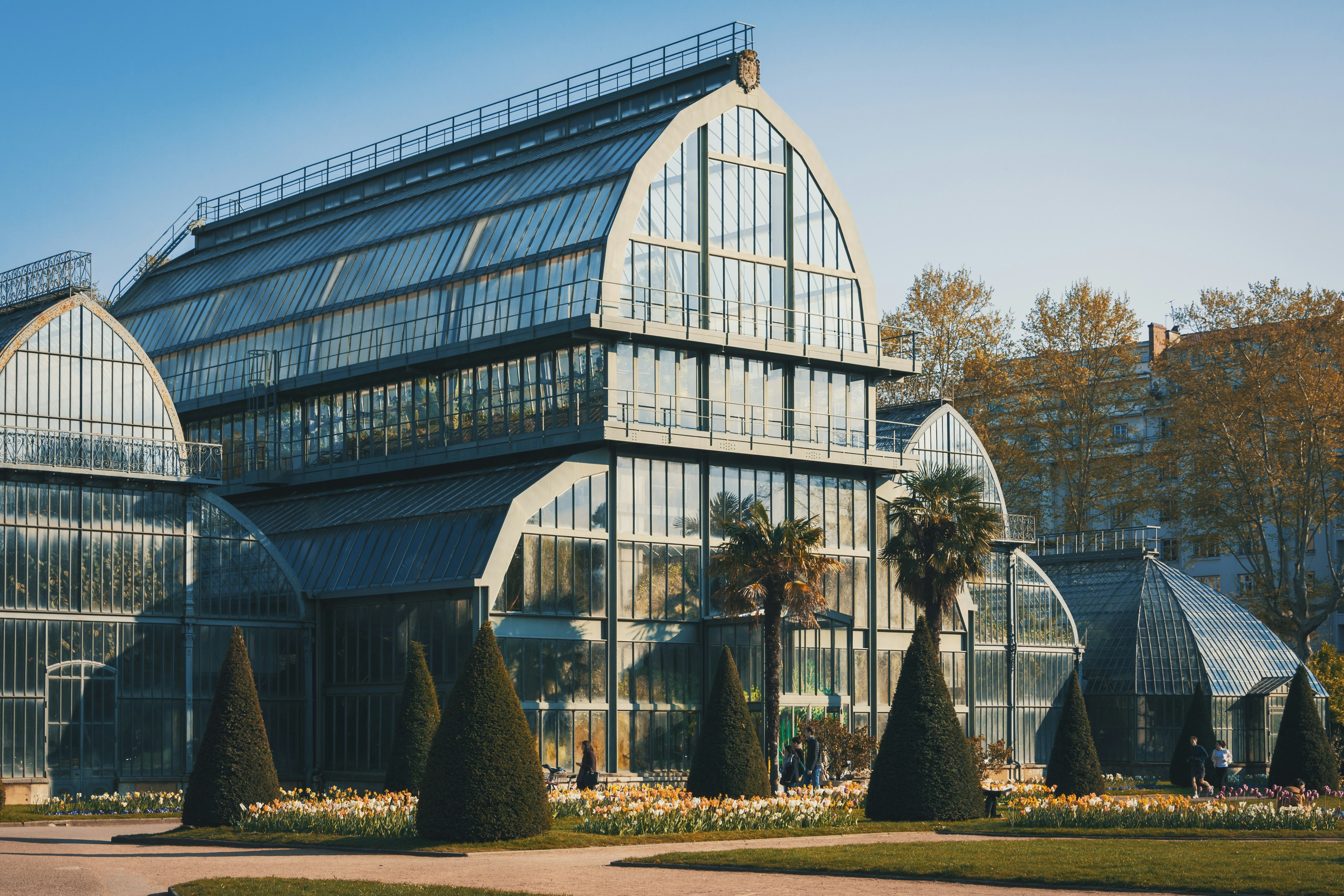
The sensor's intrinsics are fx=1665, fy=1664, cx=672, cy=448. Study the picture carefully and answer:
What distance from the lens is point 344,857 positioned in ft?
99.0

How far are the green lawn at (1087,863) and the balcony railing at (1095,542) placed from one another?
41688 mm

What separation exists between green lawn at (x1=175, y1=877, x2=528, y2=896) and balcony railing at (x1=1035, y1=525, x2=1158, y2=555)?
165 ft

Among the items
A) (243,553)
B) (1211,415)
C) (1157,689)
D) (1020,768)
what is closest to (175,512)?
(243,553)

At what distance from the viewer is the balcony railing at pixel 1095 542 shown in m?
76.7

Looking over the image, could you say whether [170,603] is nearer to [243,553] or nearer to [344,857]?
[243,553]

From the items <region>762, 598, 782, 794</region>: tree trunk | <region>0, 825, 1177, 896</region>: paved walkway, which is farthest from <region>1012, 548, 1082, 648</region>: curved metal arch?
<region>0, 825, 1177, 896</region>: paved walkway

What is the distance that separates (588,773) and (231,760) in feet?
32.1

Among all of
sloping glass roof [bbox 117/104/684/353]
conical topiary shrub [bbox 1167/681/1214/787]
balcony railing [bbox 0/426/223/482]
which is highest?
sloping glass roof [bbox 117/104/684/353]

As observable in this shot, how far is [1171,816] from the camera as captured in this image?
35.7 metres

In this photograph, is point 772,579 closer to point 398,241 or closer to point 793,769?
point 793,769

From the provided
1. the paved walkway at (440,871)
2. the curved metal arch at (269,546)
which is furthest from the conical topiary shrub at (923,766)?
the curved metal arch at (269,546)

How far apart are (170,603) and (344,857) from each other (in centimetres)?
2126

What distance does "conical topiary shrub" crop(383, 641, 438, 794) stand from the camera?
128 ft

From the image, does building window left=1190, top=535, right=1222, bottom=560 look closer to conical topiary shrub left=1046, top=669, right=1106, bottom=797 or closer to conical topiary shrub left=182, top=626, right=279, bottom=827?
conical topiary shrub left=1046, top=669, right=1106, bottom=797
